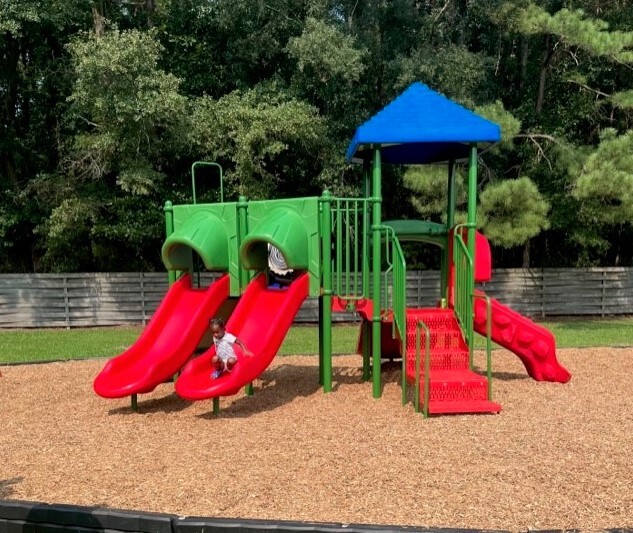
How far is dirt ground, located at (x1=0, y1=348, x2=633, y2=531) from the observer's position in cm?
377

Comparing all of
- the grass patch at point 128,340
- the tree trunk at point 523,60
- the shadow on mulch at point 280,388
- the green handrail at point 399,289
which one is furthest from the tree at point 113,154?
the tree trunk at point 523,60

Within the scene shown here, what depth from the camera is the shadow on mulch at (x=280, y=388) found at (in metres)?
6.50

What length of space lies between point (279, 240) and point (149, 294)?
11.0 meters

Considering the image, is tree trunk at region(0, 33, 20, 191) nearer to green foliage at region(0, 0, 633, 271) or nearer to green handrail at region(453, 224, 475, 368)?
green foliage at region(0, 0, 633, 271)

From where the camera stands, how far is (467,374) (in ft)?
20.5

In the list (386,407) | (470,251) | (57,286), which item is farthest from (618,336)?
(57,286)

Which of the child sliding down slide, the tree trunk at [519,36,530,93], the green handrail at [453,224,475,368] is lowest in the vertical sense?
the child sliding down slide

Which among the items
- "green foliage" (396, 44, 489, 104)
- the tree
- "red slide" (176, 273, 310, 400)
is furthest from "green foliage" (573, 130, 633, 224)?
the tree

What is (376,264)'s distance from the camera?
6.73 metres

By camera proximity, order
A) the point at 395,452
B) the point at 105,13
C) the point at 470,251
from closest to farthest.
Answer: the point at 395,452 < the point at 470,251 < the point at 105,13

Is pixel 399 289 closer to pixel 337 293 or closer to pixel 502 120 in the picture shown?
pixel 337 293

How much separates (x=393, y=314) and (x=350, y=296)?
0.53m

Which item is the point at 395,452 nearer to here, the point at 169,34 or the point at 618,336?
the point at 618,336

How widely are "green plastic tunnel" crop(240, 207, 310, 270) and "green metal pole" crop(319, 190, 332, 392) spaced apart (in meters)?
0.22
